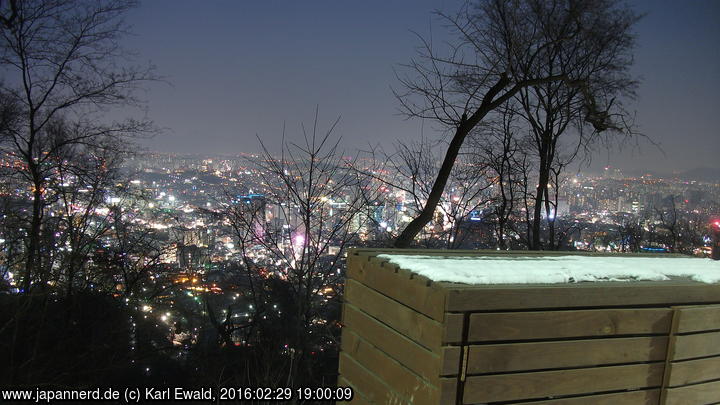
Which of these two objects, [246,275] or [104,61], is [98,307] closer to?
[246,275]

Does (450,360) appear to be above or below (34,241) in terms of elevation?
above

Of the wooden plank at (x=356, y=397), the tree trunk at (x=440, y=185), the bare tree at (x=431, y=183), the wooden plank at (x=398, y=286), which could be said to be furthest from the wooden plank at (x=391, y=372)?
the bare tree at (x=431, y=183)

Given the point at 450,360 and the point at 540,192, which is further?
the point at 540,192

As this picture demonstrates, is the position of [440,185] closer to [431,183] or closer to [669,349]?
[669,349]

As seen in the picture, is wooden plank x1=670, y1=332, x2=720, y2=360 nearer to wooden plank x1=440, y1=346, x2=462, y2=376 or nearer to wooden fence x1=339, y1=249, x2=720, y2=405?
wooden fence x1=339, y1=249, x2=720, y2=405

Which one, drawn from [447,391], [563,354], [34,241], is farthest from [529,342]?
[34,241]

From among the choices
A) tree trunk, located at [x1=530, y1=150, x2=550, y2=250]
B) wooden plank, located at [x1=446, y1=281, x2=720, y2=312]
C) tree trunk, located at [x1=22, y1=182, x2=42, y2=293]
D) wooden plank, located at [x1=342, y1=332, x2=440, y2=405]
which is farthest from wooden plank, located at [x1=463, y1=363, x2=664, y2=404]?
tree trunk, located at [x1=530, y1=150, x2=550, y2=250]

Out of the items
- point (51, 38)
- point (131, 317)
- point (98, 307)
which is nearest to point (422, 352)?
point (98, 307)
